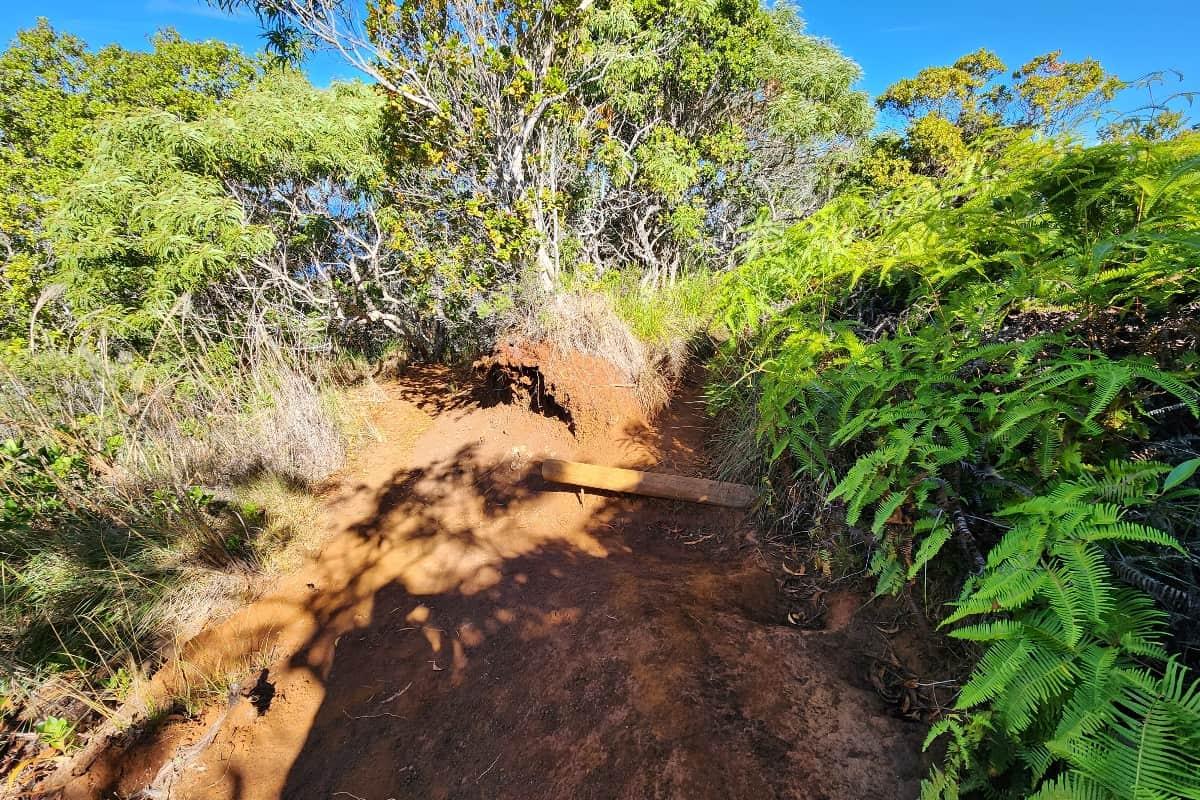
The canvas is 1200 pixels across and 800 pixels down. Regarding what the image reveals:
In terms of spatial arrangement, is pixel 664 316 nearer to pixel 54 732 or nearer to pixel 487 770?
pixel 487 770

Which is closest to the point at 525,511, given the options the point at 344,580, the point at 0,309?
the point at 344,580

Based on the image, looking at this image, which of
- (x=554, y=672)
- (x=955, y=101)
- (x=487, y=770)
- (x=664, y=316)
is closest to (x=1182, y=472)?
(x=554, y=672)

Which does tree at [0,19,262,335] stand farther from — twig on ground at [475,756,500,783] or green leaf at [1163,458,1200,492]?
green leaf at [1163,458,1200,492]

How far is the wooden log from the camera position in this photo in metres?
3.10

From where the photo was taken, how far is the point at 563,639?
95.7 inches

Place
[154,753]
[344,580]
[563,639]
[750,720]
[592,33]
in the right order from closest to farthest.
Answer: [750,720]
[154,753]
[563,639]
[344,580]
[592,33]

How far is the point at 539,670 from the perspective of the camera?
231 cm

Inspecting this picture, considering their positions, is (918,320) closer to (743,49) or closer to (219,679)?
(219,679)

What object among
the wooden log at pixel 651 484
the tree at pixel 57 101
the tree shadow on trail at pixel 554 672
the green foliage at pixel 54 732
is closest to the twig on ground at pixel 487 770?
the tree shadow on trail at pixel 554 672

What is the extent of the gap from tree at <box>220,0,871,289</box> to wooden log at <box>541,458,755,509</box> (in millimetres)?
2588

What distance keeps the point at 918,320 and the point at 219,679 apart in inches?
168

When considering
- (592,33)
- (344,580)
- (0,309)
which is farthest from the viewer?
(0,309)

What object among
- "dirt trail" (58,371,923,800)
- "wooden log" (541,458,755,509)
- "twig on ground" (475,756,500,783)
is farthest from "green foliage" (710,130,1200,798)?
"twig on ground" (475,756,500,783)

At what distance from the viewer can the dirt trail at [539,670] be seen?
1.68 metres
